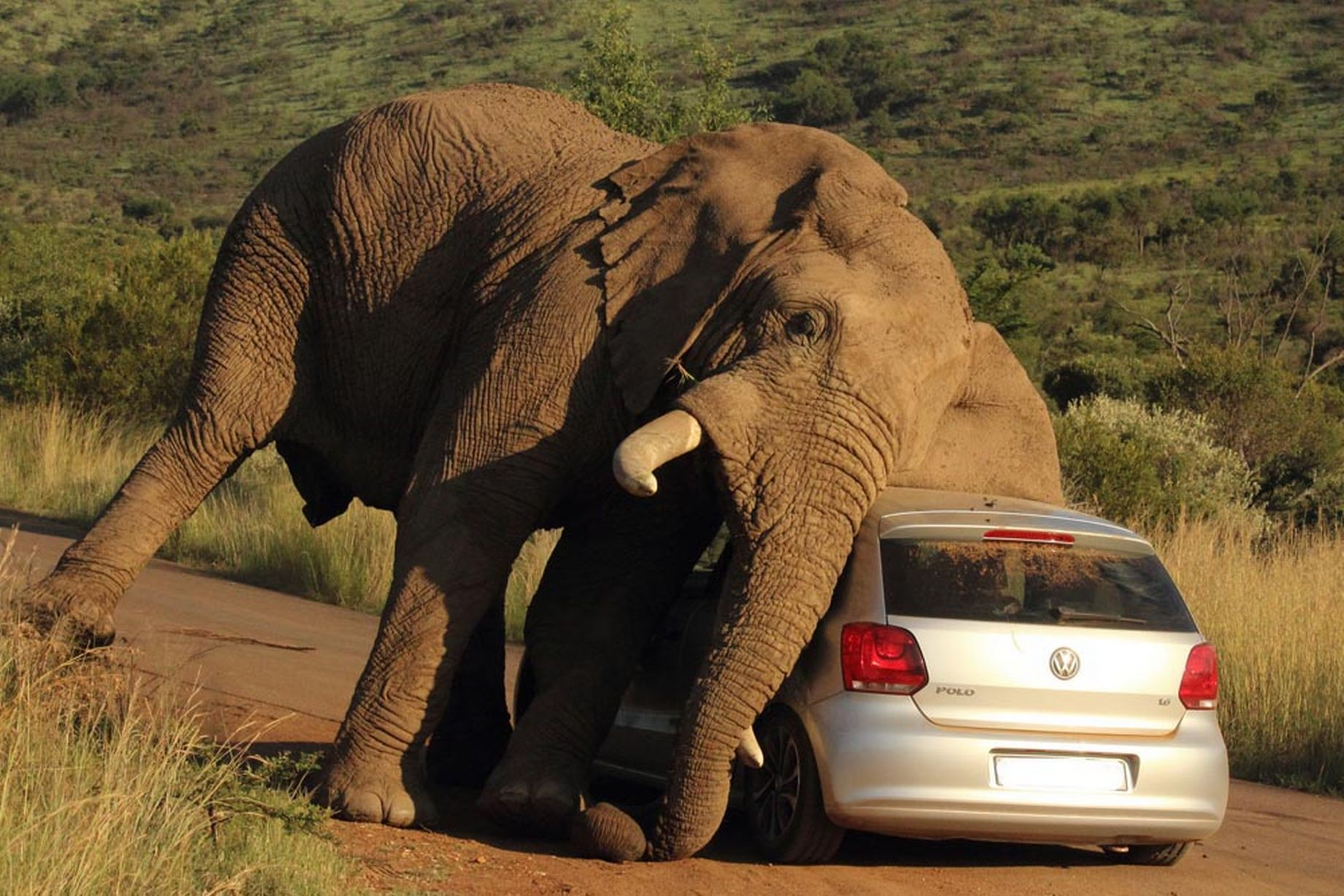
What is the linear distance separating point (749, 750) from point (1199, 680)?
1.81 metres

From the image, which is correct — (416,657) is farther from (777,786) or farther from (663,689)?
(777,786)

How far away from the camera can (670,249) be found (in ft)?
28.8

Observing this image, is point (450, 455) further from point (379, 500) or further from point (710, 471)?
point (379, 500)

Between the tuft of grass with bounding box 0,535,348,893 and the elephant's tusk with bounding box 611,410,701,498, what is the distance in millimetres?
1626

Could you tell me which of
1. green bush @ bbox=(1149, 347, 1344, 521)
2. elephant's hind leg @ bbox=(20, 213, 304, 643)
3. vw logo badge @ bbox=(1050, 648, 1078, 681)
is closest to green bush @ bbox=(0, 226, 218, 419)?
green bush @ bbox=(1149, 347, 1344, 521)

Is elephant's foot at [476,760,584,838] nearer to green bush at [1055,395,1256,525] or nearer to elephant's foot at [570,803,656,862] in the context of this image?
elephant's foot at [570,803,656,862]

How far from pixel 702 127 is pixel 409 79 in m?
52.2

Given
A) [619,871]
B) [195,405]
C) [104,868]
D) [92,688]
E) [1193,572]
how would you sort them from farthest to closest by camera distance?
[1193,572] < [195,405] < [92,688] < [619,871] < [104,868]

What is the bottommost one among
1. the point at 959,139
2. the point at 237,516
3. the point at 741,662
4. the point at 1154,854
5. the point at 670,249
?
the point at 959,139

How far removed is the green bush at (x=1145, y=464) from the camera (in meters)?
18.8

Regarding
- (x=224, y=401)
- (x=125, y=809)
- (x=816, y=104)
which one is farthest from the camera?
(x=816, y=104)

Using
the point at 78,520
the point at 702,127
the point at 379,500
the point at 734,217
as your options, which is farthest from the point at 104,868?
the point at 702,127

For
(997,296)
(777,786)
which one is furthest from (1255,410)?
(777,786)

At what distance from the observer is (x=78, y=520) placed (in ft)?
69.3
